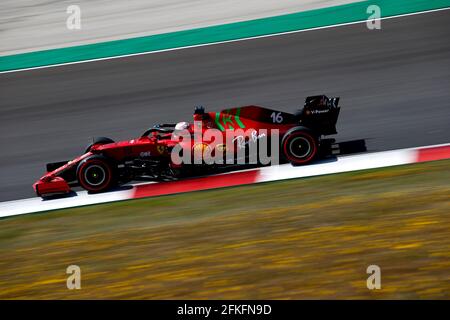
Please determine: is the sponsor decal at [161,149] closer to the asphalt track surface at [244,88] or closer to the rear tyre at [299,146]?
the rear tyre at [299,146]

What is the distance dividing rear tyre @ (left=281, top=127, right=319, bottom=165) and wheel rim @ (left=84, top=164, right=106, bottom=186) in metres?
2.52

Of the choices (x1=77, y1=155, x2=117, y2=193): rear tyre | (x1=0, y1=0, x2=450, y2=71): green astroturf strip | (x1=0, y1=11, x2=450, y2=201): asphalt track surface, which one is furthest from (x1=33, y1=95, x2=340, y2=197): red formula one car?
(x1=0, y1=0, x2=450, y2=71): green astroturf strip

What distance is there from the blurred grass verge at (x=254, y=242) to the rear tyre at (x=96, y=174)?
1.62ft

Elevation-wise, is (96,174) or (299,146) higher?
(299,146)

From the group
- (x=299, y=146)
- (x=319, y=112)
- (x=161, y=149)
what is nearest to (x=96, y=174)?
(x=161, y=149)

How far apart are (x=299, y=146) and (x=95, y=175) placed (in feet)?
9.32

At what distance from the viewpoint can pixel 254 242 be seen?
7.46 m

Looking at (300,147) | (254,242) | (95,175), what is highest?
(300,147)

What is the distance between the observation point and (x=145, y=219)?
873cm

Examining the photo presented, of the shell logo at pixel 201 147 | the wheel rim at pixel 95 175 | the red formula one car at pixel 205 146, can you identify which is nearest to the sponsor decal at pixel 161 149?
the red formula one car at pixel 205 146

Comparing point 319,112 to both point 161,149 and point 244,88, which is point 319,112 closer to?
point 161,149

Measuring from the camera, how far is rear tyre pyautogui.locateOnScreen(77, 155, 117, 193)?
9.84 metres

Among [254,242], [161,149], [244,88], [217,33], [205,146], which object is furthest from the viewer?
[217,33]

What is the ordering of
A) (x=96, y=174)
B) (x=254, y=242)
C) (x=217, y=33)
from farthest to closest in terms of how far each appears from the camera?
(x=217, y=33), (x=96, y=174), (x=254, y=242)
